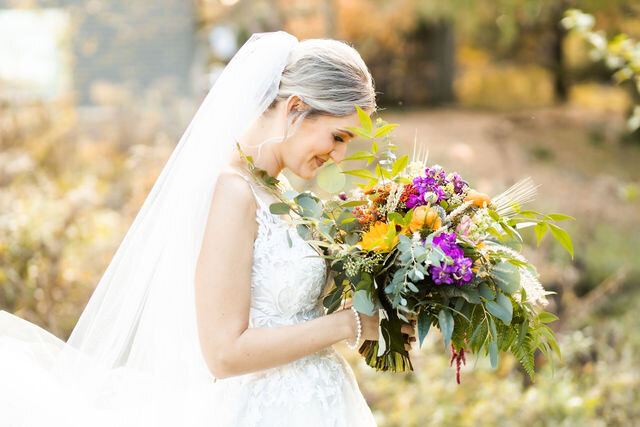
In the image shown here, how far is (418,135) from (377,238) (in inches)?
359

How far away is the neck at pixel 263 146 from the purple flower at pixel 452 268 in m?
0.59

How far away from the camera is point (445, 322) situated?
1.71 metres

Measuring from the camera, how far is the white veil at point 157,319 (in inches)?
74.2

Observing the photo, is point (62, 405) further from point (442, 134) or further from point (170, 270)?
point (442, 134)

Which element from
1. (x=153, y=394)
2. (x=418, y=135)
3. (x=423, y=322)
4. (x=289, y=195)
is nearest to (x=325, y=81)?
(x=289, y=195)

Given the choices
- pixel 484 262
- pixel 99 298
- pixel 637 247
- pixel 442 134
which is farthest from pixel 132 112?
pixel 484 262

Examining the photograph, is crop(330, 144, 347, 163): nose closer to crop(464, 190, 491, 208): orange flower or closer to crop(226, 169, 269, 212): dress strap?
crop(226, 169, 269, 212): dress strap

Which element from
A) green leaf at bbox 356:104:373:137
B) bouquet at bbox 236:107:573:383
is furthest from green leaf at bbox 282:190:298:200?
green leaf at bbox 356:104:373:137

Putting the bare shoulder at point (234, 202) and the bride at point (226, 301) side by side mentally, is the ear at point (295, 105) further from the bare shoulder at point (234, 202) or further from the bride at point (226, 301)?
the bare shoulder at point (234, 202)

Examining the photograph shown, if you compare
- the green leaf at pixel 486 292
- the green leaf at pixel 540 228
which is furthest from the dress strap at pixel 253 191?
the green leaf at pixel 540 228

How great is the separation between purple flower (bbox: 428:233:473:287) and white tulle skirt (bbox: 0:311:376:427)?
0.54m

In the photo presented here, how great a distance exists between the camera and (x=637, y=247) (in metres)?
7.26

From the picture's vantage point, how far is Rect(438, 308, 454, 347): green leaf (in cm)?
169

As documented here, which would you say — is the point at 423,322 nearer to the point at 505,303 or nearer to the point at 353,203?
the point at 505,303
